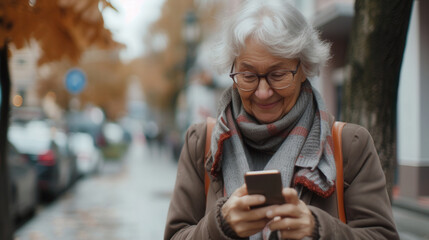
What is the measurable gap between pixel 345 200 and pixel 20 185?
7.77m

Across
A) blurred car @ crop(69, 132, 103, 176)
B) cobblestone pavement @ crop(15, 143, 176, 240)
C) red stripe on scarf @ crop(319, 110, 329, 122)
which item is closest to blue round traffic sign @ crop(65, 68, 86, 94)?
blurred car @ crop(69, 132, 103, 176)

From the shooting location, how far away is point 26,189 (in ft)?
29.9

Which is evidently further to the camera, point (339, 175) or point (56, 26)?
point (56, 26)

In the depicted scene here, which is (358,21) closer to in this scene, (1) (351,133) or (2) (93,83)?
(1) (351,133)

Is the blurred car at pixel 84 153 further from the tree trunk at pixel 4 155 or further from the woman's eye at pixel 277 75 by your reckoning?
the woman's eye at pixel 277 75

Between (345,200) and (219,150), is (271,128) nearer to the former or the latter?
(219,150)

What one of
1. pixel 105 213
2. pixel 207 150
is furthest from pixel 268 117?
pixel 105 213

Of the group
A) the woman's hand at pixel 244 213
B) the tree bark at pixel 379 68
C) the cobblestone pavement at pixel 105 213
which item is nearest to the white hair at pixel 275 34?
the woman's hand at pixel 244 213

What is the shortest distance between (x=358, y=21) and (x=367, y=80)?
0.40 m

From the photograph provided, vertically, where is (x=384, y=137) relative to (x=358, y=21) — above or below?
below

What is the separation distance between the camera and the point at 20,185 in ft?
28.5

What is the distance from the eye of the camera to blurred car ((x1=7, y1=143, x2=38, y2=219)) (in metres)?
8.46

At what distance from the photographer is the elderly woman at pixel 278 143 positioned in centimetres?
179

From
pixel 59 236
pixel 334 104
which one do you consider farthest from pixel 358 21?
pixel 334 104
